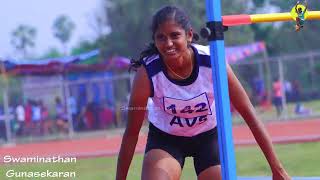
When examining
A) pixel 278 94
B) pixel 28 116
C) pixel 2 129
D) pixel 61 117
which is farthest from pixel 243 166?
pixel 2 129

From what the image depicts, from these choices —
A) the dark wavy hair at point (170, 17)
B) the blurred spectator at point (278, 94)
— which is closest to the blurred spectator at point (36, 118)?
the blurred spectator at point (278, 94)

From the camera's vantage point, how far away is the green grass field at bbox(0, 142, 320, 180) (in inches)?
299

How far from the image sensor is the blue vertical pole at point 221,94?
3299 mm

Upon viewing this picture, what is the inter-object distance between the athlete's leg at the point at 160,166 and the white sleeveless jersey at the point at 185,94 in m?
0.18

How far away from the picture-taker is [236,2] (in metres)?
14.0

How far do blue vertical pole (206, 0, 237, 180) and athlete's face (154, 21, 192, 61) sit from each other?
0.56 feet

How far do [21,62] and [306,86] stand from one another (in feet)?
36.2

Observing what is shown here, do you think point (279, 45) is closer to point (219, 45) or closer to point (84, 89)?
point (84, 89)

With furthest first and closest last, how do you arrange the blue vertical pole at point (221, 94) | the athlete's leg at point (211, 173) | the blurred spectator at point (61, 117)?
the blurred spectator at point (61, 117), the athlete's leg at point (211, 173), the blue vertical pole at point (221, 94)

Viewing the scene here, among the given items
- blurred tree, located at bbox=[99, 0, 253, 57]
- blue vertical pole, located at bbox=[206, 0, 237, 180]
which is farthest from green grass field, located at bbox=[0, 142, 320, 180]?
blurred tree, located at bbox=[99, 0, 253, 57]

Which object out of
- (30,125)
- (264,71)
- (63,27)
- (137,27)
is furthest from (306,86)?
(63,27)

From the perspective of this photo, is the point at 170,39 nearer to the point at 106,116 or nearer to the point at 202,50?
the point at 202,50

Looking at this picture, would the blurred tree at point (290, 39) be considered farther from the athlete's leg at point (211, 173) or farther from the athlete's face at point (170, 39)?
the athlete's face at point (170, 39)

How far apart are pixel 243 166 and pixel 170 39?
546 cm
